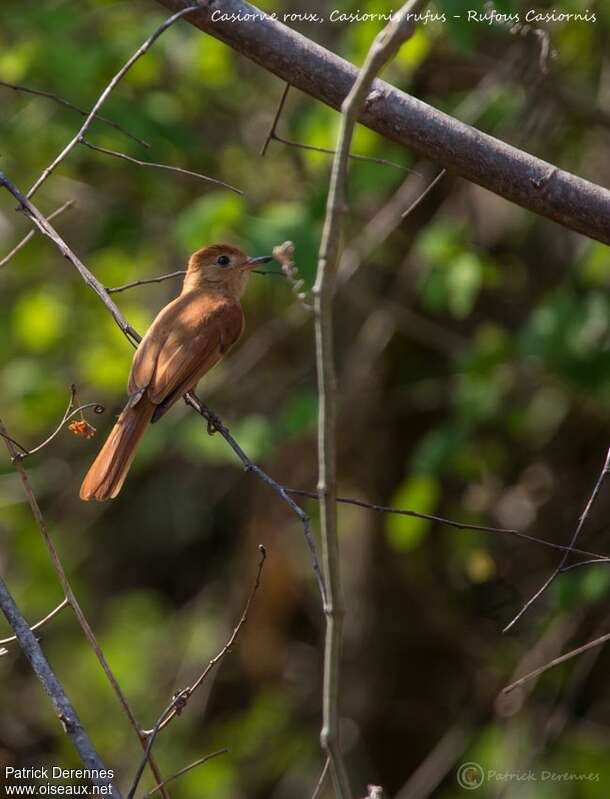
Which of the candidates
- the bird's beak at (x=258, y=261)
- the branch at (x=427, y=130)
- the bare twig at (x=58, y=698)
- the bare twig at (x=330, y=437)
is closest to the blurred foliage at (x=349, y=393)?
the bird's beak at (x=258, y=261)

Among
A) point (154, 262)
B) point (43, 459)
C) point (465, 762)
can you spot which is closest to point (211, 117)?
point (154, 262)

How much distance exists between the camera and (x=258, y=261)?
4.70 meters

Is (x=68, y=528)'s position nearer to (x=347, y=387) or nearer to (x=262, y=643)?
(x=262, y=643)

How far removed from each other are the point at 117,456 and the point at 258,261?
49.1 inches

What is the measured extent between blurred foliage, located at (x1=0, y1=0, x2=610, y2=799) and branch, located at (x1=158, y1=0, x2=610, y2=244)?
5.64 ft

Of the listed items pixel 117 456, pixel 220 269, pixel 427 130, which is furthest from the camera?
pixel 220 269

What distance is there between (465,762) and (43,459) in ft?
10.1

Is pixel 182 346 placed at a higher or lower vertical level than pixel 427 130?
lower

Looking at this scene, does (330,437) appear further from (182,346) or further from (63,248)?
(182,346)

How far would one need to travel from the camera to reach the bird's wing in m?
4.23

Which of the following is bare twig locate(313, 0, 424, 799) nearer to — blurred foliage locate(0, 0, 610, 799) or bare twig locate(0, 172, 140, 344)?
bare twig locate(0, 172, 140, 344)

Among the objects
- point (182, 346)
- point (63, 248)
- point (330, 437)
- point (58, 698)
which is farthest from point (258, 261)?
point (330, 437)

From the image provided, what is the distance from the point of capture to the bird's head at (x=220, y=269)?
5211 millimetres

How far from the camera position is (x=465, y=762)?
579 cm
